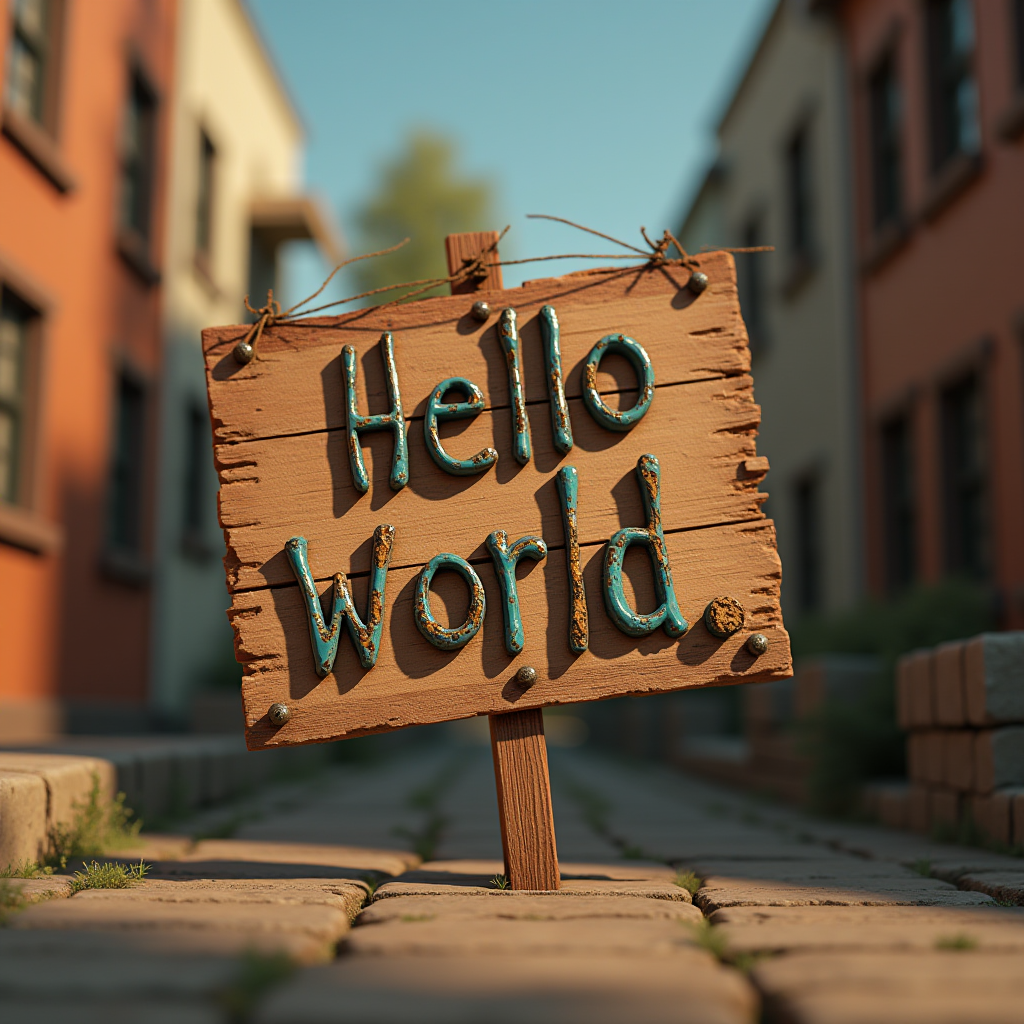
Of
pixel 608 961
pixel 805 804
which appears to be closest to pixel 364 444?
pixel 608 961

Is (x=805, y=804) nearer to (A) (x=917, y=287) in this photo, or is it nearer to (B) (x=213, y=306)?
(A) (x=917, y=287)

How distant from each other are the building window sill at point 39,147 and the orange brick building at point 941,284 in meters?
5.62

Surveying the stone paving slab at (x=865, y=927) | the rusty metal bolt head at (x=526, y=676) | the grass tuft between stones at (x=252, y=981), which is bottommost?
the stone paving slab at (x=865, y=927)

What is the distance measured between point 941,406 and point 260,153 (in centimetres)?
862

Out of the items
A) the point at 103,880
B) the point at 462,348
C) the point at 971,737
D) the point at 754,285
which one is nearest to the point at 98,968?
the point at 103,880

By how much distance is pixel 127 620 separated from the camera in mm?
8836

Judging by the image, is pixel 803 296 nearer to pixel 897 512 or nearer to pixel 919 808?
pixel 897 512

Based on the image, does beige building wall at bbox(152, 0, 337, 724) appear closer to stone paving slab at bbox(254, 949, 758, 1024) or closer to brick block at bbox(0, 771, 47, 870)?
brick block at bbox(0, 771, 47, 870)

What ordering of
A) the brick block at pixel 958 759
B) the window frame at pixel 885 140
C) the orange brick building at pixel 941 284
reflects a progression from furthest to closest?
the window frame at pixel 885 140 < the orange brick building at pixel 941 284 < the brick block at pixel 958 759

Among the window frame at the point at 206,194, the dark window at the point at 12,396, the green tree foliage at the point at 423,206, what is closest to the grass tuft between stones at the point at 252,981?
the dark window at the point at 12,396

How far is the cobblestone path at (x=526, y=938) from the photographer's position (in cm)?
154

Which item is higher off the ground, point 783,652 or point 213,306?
point 213,306

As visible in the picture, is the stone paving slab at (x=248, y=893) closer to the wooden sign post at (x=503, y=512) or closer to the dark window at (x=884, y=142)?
the wooden sign post at (x=503, y=512)

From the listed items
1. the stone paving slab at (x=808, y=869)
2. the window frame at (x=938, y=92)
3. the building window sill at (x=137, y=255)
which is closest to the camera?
the stone paving slab at (x=808, y=869)
